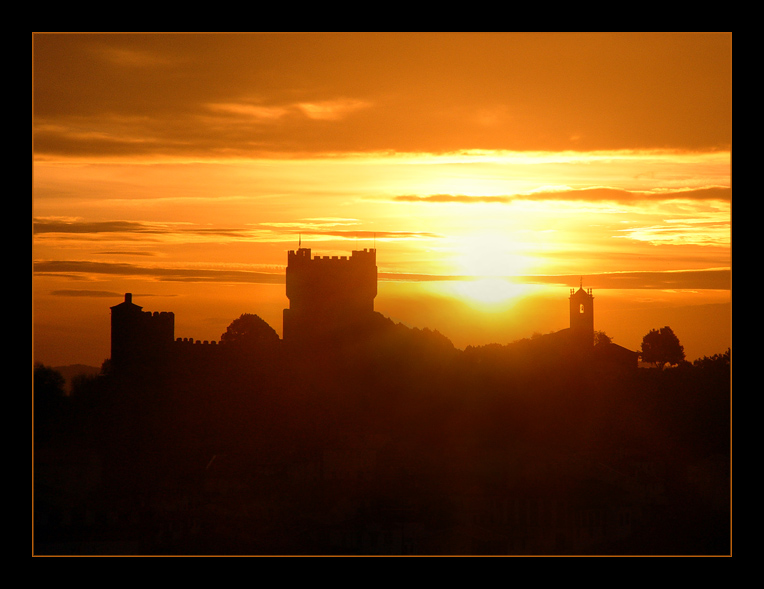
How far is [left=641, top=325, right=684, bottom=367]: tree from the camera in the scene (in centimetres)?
6355

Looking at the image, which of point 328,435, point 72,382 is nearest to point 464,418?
point 328,435

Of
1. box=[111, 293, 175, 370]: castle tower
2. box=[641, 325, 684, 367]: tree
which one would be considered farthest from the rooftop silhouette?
box=[641, 325, 684, 367]: tree

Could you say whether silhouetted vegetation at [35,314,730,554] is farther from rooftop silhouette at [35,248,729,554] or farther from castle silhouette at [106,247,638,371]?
castle silhouette at [106,247,638,371]

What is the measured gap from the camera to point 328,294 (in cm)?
4412

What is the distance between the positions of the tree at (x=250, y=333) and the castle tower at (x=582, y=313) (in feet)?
69.4

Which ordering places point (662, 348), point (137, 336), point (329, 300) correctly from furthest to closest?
Result: point (662, 348) → point (329, 300) → point (137, 336)

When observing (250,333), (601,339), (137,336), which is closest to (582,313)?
(601,339)

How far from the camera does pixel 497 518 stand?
36.1 meters

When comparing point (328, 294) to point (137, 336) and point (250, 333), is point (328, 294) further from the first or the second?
point (137, 336)

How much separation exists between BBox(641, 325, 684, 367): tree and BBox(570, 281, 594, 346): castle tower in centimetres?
743

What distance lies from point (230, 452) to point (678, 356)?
128 ft

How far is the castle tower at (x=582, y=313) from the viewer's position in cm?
5622

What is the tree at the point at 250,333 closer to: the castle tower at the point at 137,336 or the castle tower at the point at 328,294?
the castle tower at the point at 328,294

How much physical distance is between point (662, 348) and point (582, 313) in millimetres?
9756
